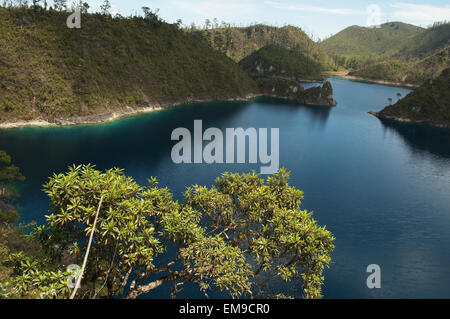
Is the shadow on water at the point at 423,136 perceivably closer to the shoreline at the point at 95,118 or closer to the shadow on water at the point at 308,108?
the shadow on water at the point at 308,108

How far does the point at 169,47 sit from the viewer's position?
166m

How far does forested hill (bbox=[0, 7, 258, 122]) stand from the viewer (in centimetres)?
10050

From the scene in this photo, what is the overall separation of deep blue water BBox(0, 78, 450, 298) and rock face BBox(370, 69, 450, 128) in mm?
14276

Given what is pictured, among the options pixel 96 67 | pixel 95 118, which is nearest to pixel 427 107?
pixel 95 118

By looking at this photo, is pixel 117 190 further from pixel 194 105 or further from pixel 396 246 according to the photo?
pixel 194 105

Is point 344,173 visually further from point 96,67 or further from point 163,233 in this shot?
point 96,67

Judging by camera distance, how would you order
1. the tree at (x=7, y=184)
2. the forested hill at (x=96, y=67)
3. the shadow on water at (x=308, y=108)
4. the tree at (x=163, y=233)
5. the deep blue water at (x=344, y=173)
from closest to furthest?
the tree at (x=163, y=233), the deep blue water at (x=344, y=173), the tree at (x=7, y=184), the forested hill at (x=96, y=67), the shadow on water at (x=308, y=108)

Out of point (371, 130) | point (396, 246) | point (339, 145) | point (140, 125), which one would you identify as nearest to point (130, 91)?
point (140, 125)

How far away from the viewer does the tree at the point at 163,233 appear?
2178 centimetres

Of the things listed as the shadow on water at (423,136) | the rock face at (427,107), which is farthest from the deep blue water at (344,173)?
the rock face at (427,107)

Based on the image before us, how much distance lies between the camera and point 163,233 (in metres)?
25.7

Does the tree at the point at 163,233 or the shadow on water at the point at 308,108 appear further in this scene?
the shadow on water at the point at 308,108

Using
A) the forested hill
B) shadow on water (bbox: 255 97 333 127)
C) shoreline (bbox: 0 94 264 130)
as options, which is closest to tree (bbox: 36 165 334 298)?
shoreline (bbox: 0 94 264 130)
